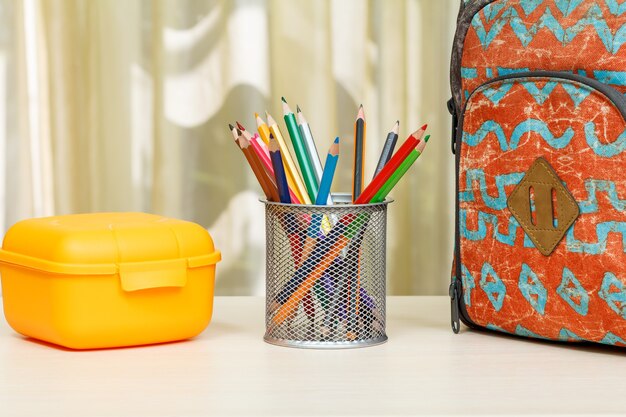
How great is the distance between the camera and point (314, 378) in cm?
68

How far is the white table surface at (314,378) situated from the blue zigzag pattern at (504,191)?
0.37 feet

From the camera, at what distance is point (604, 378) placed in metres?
0.68

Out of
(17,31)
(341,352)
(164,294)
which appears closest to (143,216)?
(164,294)

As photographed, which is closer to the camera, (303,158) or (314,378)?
(314,378)

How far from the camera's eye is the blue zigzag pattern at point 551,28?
0.72m

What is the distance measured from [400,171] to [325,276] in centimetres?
10

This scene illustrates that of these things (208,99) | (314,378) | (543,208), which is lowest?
(314,378)

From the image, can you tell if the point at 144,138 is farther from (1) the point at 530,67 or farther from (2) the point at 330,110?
(1) the point at 530,67

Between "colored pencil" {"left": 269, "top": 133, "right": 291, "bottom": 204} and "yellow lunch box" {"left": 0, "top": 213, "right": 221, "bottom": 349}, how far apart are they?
78mm

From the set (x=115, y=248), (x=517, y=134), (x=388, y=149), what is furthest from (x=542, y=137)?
(x=115, y=248)

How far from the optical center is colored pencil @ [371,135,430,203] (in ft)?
2.50

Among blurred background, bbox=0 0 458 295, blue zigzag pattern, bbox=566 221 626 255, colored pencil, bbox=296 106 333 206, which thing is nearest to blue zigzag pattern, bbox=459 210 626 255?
blue zigzag pattern, bbox=566 221 626 255

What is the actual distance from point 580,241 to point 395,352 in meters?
0.17

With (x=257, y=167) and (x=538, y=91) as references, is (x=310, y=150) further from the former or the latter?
(x=538, y=91)
